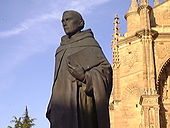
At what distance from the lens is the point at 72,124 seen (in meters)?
3.94

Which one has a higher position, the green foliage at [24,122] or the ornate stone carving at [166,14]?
the ornate stone carving at [166,14]

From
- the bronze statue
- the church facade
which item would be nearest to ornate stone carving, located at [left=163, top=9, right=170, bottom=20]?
the church facade

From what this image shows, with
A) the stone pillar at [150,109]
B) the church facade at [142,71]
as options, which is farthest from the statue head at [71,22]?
the church facade at [142,71]

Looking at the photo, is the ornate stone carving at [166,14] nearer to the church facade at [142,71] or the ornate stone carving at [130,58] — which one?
the church facade at [142,71]

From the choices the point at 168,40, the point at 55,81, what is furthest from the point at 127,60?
the point at 55,81

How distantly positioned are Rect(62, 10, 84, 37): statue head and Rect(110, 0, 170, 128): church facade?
2156 cm

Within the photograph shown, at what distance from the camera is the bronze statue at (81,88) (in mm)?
3963

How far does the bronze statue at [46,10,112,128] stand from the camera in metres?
3.96

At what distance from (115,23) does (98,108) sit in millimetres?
27421

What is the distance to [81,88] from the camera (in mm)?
4102

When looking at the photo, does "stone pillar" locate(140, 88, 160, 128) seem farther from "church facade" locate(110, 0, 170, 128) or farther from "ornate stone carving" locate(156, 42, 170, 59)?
"ornate stone carving" locate(156, 42, 170, 59)

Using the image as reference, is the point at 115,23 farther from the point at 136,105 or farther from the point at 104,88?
the point at 104,88

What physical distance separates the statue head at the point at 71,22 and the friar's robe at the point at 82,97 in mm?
275

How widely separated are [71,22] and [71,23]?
0.4 inches
